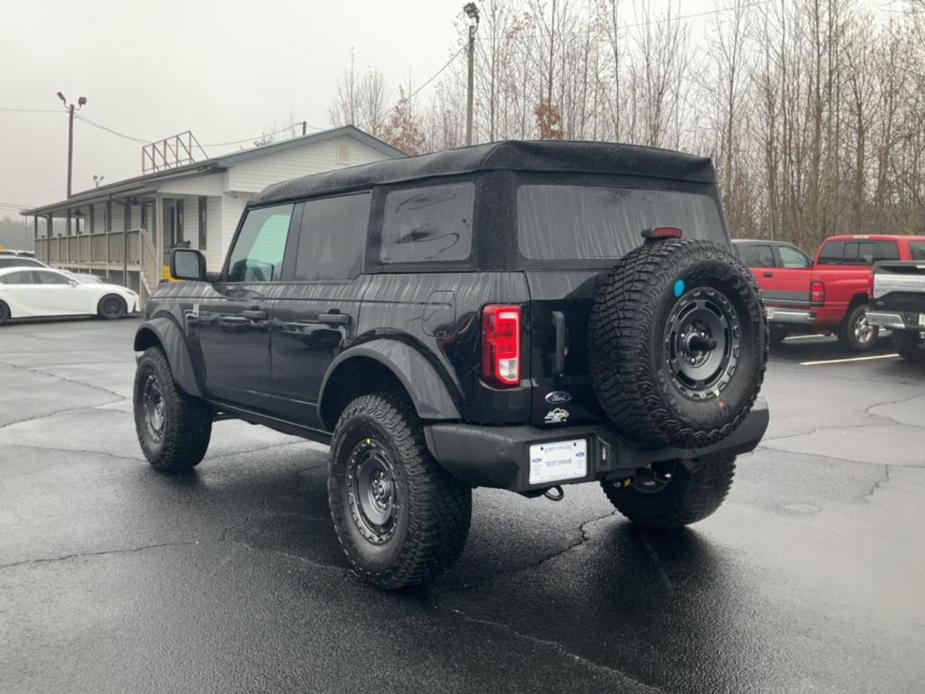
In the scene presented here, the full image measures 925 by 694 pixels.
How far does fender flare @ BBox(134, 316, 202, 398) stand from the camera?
19.9ft

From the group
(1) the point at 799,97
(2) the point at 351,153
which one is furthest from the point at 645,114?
(2) the point at 351,153

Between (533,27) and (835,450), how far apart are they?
26604mm

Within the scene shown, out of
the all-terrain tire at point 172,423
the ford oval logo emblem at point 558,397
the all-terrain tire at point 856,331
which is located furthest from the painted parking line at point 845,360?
the ford oval logo emblem at point 558,397

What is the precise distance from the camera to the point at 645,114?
29391mm

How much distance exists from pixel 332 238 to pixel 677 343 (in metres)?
2.05

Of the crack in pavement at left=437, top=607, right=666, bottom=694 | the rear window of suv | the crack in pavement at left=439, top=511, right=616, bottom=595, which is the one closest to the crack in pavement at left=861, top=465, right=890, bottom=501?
the crack in pavement at left=439, top=511, right=616, bottom=595

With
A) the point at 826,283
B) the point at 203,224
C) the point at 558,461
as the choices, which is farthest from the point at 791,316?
the point at 203,224

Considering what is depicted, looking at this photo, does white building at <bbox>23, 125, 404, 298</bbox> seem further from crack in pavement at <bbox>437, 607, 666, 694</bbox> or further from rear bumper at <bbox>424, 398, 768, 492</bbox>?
crack in pavement at <bbox>437, 607, 666, 694</bbox>

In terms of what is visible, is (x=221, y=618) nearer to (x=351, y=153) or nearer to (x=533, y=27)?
(x=351, y=153)

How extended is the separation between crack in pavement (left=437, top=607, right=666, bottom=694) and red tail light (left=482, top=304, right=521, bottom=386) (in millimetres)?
1025

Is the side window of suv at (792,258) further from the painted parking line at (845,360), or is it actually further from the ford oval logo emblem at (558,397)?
the ford oval logo emblem at (558,397)

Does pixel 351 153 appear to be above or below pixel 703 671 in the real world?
above

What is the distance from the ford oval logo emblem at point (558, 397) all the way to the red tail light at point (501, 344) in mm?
177

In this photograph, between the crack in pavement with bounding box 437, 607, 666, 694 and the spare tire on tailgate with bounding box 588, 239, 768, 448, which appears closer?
the crack in pavement with bounding box 437, 607, 666, 694
